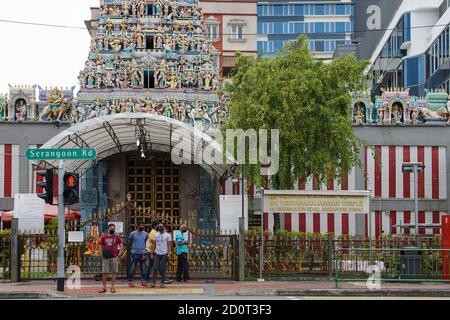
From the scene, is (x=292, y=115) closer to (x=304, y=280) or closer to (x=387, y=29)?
(x=304, y=280)

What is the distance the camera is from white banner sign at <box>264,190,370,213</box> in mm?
28125

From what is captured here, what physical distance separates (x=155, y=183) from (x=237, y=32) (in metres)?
34.2

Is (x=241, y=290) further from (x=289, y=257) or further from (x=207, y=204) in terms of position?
(x=207, y=204)

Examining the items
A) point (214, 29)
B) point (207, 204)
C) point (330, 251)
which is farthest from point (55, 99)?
point (214, 29)

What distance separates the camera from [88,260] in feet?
92.2

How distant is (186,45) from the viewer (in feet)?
131

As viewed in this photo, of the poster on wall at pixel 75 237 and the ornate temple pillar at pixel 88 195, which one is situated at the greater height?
the ornate temple pillar at pixel 88 195

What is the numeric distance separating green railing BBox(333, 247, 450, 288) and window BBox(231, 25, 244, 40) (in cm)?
4482

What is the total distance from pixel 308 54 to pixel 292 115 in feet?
8.08

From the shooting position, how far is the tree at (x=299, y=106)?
30875 millimetres

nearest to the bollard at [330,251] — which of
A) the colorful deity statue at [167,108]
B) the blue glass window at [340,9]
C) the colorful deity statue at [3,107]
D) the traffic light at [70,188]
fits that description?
the traffic light at [70,188]

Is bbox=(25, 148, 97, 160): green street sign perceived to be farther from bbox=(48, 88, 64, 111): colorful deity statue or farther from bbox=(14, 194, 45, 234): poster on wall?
bbox=(48, 88, 64, 111): colorful deity statue

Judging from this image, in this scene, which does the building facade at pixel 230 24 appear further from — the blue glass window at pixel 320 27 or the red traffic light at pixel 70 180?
the red traffic light at pixel 70 180

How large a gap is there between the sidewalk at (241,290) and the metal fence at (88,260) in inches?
56.7
